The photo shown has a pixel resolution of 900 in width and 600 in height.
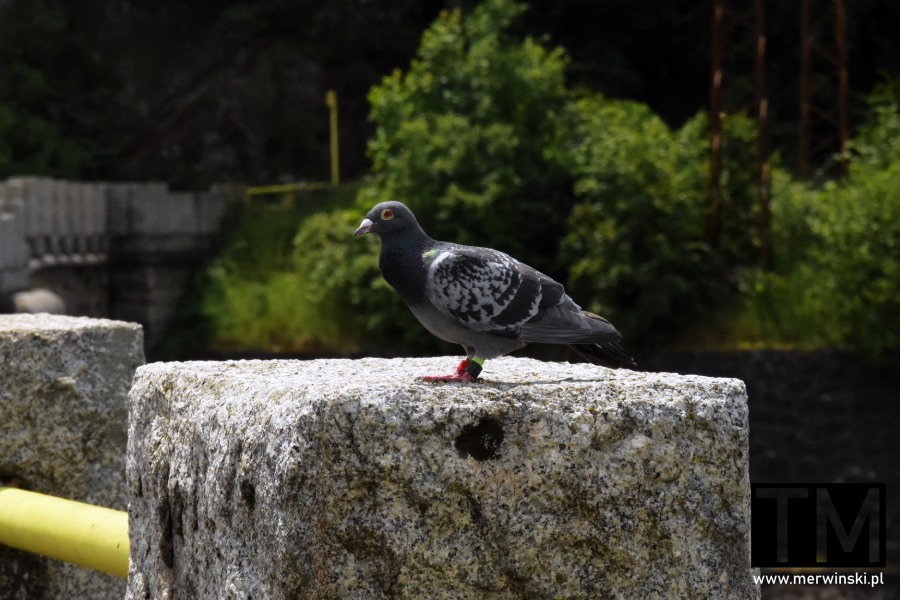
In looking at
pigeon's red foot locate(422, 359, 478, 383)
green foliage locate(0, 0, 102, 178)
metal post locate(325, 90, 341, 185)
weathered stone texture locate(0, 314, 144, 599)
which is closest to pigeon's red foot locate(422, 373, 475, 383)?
pigeon's red foot locate(422, 359, 478, 383)

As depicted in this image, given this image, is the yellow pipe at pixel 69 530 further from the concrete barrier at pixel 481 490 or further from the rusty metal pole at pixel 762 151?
the rusty metal pole at pixel 762 151

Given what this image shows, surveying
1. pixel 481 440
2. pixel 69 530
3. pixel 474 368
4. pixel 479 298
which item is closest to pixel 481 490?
pixel 481 440

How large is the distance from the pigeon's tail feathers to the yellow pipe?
0.93m

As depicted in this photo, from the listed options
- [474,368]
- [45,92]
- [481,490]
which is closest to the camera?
[481,490]

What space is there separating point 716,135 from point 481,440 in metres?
13.6

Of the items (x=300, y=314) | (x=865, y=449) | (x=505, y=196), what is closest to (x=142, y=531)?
(x=865, y=449)

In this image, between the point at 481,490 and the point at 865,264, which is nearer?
the point at 481,490

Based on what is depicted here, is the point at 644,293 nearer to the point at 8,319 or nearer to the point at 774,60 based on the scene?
the point at 774,60

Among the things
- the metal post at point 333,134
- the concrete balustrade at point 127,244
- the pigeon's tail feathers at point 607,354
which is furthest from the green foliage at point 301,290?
the pigeon's tail feathers at point 607,354

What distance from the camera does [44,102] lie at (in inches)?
904

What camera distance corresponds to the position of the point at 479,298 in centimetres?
260

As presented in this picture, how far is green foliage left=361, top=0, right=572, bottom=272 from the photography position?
16000mm

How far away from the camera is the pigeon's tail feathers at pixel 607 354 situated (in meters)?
2.58

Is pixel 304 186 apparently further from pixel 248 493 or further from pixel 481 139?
pixel 248 493
